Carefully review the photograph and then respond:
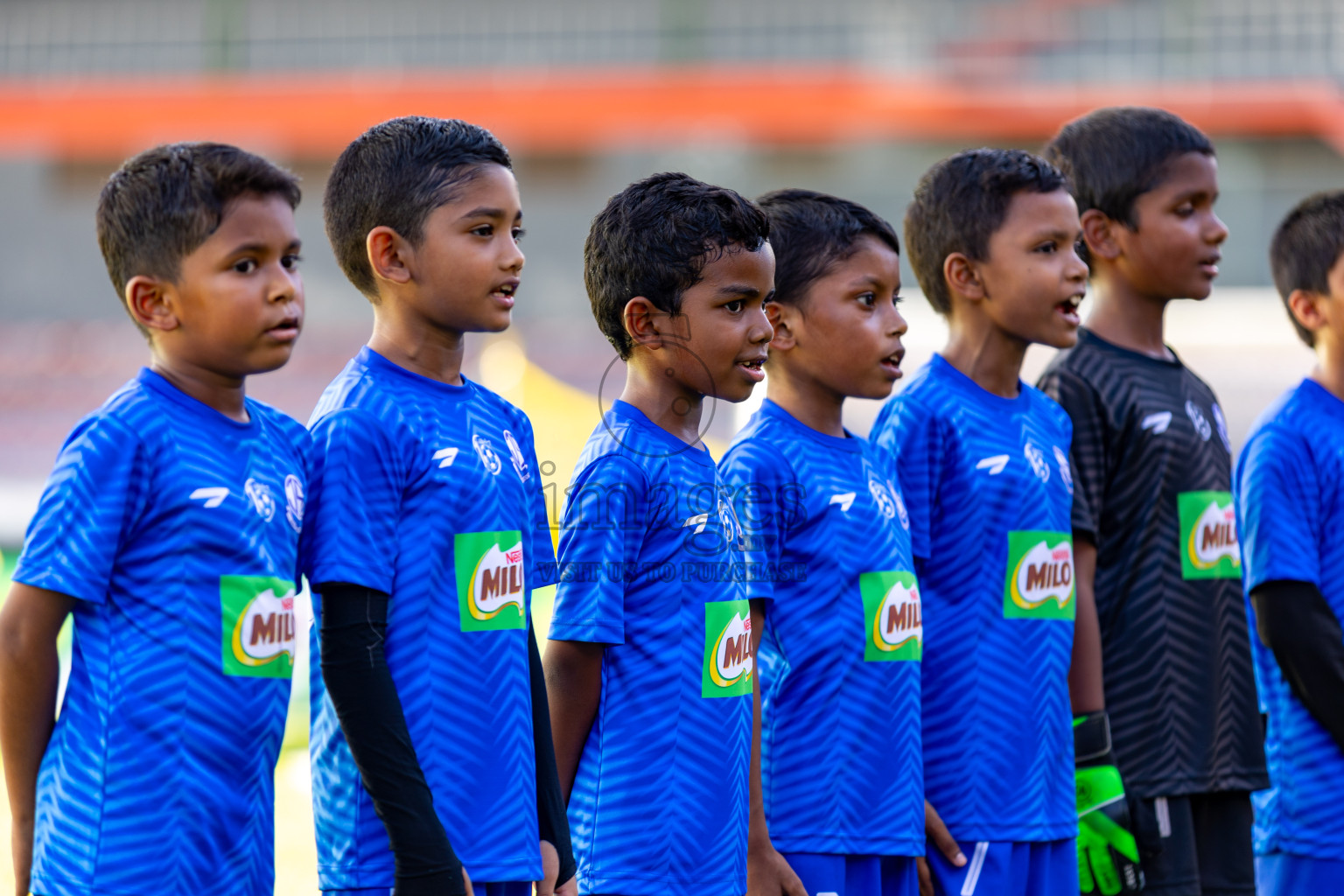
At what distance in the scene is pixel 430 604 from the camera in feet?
6.10

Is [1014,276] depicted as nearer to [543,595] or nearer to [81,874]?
[81,874]

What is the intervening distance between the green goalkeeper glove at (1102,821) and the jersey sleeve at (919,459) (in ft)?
1.47

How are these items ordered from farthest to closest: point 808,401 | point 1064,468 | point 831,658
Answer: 1. point 1064,468
2. point 808,401
3. point 831,658

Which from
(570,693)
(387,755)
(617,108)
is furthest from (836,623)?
(617,108)

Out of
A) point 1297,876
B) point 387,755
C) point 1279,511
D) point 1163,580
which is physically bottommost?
point 1297,876

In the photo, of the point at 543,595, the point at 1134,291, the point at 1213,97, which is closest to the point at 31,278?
the point at 543,595

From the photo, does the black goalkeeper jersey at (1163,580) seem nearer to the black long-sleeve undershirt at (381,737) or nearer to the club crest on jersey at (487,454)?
the club crest on jersey at (487,454)

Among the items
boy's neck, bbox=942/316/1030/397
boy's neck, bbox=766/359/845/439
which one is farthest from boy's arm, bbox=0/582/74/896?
A: boy's neck, bbox=942/316/1030/397

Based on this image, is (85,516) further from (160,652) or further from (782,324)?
(782,324)

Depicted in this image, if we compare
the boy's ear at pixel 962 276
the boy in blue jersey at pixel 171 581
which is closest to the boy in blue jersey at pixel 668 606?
the boy in blue jersey at pixel 171 581

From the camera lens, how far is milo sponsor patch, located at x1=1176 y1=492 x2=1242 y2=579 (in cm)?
262

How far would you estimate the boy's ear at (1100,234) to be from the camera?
282 cm

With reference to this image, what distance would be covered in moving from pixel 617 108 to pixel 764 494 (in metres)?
10.8

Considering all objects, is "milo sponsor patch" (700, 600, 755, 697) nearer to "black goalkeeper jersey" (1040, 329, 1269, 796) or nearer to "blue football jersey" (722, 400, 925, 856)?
"blue football jersey" (722, 400, 925, 856)
